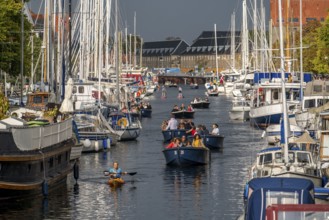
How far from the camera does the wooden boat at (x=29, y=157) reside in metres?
42.5

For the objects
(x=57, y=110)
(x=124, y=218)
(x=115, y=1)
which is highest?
(x=115, y=1)

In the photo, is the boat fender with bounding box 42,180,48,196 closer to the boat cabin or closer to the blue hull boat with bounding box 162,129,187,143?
the boat cabin

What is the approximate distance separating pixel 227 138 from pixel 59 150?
39.1 meters

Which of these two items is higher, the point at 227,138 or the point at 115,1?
the point at 115,1

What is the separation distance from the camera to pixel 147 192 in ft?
167

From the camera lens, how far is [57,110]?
184 ft

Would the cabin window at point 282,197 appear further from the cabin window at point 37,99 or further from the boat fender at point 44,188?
the cabin window at point 37,99

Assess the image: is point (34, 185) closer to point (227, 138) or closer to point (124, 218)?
point (124, 218)

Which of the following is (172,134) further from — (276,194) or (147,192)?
(276,194)

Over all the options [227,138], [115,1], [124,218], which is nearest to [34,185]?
[124,218]

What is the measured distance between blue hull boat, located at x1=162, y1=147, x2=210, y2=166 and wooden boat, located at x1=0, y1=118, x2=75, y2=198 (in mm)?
10505

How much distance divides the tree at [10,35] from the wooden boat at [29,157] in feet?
84.9

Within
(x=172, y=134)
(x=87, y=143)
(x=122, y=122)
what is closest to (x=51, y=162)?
(x=87, y=143)

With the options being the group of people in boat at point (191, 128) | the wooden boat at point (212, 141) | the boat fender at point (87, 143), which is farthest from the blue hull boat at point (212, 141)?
the boat fender at point (87, 143)
